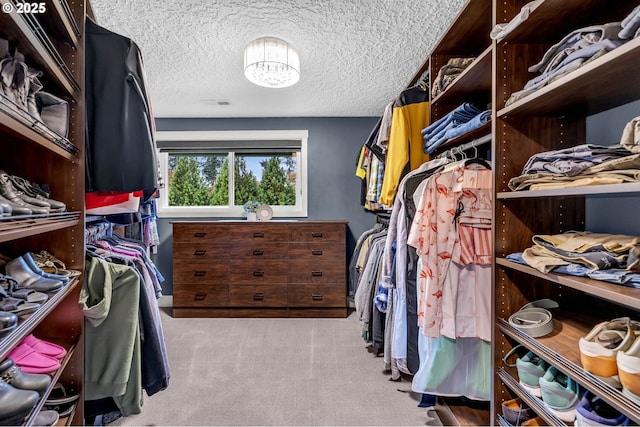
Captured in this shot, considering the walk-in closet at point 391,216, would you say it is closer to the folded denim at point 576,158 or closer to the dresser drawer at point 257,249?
the folded denim at point 576,158

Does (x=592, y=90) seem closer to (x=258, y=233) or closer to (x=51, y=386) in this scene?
(x=51, y=386)

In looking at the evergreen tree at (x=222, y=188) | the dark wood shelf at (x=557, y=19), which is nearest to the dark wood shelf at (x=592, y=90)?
the dark wood shelf at (x=557, y=19)

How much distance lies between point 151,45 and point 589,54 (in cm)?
230

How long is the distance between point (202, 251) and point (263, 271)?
656 millimetres

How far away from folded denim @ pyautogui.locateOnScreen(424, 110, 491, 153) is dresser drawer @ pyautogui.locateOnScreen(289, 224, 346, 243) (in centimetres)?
161

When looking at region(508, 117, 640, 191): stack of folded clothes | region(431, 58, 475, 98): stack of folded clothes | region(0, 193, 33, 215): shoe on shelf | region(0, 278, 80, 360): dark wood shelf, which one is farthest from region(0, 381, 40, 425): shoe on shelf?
region(431, 58, 475, 98): stack of folded clothes

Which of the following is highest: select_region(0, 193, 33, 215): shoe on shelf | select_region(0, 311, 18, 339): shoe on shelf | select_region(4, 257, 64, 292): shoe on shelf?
select_region(0, 193, 33, 215): shoe on shelf

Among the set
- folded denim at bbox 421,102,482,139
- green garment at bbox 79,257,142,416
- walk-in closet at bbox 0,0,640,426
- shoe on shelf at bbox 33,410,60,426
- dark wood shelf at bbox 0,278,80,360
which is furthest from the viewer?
folded denim at bbox 421,102,482,139

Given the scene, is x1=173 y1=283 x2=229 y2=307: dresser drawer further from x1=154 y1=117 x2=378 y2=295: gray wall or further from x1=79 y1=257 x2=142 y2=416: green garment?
x1=79 y1=257 x2=142 y2=416: green garment

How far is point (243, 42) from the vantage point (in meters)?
2.12

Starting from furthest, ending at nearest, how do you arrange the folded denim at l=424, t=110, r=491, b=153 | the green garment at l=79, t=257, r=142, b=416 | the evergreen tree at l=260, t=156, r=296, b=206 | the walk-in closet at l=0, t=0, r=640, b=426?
the evergreen tree at l=260, t=156, r=296, b=206 → the folded denim at l=424, t=110, r=491, b=153 → the green garment at l=79, t=257, r=142, b=416 → the walk-in closet at l=0, t=0, r=640, b=426

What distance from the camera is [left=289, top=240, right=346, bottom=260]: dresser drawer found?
343cm

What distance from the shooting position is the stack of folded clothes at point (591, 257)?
0.89m

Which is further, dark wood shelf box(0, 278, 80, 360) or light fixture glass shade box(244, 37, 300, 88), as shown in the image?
light fixture glass shade box(244, 37, 300, 88)
